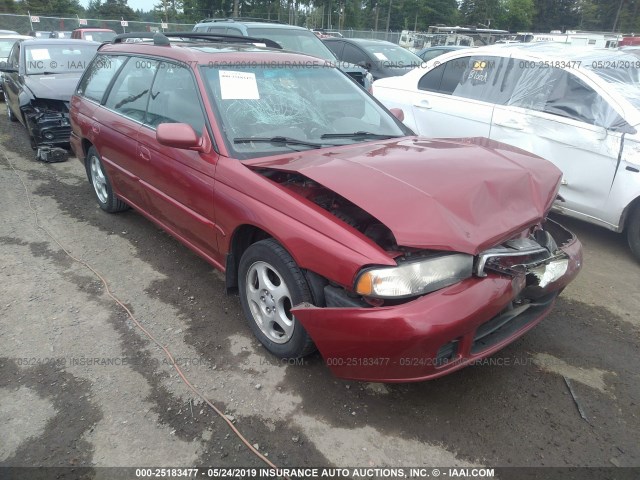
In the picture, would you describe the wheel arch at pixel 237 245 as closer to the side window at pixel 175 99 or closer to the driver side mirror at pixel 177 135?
the driver side mirror at pixel 177 135

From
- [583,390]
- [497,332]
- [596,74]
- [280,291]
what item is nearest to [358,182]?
[280,291]

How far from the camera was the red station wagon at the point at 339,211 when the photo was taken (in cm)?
206

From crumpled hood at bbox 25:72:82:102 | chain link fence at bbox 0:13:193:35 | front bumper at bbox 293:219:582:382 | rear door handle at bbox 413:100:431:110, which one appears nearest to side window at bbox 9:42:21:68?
crumpled hood at bbox 25:72:82:102

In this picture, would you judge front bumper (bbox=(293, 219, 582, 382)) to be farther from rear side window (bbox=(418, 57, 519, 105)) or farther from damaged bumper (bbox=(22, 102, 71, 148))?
damaged bumper (bbox=(22, 102, 71, 148))

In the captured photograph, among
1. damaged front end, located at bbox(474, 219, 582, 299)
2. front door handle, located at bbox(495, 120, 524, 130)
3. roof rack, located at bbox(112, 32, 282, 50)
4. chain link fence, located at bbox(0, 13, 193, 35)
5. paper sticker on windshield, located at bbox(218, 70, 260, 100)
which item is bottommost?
damaged front end, located at bbox(474, 219, 582, 299)

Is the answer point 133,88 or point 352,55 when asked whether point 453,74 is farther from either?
point 352,55

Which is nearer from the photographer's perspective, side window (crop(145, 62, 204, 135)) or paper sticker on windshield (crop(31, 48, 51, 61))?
side window (crop(145, 62, 204, 135))

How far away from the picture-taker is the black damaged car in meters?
6.77

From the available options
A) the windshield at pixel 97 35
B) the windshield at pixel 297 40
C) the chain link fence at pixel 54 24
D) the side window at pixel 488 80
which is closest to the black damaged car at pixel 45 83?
the windshield at pixel 297 40

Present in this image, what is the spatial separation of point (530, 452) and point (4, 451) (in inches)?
98.3

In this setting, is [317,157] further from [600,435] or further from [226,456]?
[600,435]

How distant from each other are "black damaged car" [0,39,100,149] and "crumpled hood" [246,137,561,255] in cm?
564

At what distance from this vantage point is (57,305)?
3254 mm

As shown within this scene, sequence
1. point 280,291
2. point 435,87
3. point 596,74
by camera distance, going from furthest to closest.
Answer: point 435,87
point 596,74
point 280,291
